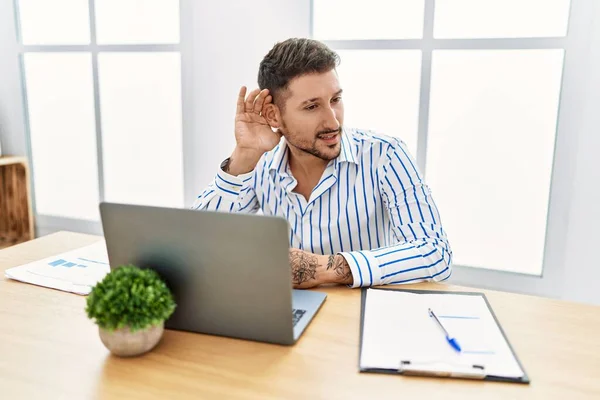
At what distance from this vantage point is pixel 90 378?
834mm

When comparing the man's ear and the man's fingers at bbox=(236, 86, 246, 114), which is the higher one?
the man's fingers at bbox=(236, 86, 246, 114)

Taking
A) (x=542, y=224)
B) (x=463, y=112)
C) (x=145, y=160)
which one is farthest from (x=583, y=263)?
(x=145, y=160)

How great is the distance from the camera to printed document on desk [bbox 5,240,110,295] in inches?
48.3

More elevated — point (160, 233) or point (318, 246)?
point (160, 233)

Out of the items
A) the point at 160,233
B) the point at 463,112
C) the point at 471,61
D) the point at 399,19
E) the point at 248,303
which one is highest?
the point at 399,19

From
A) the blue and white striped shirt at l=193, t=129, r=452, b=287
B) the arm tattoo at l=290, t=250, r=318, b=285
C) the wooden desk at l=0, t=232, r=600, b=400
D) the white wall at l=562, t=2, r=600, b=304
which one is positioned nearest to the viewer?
the wooden desk at l=0, t=232, r=600, b=400

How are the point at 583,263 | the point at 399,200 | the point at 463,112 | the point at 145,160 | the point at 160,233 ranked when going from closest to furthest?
the point at 160,233
the point at 399,200
the point at 583,263
the point at 463,112
the point at 145,160

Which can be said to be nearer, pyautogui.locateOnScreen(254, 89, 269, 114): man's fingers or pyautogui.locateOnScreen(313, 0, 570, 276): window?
pyautogui.locateOnScreen(254, 89, 269, 114): man's fingers

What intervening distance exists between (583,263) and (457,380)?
1545 mm

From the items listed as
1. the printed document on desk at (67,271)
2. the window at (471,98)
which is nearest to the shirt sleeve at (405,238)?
the printed document on desk at (67,271)

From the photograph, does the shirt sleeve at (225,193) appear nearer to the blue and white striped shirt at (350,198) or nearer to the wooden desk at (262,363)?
the blue and white striped shirt at (350,198)

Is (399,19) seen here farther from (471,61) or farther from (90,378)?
(90,378)

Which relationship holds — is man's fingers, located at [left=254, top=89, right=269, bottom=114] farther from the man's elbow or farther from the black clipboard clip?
the black clipboard clip

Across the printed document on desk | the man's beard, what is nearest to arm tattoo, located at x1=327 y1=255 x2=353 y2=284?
the man's beard
